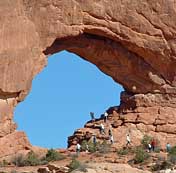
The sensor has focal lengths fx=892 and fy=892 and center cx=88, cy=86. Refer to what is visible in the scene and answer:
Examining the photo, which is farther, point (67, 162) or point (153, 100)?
point (153, 100)

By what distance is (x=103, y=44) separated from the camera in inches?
1505

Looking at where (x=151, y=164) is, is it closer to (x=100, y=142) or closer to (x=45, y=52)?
(x=100, y=142)

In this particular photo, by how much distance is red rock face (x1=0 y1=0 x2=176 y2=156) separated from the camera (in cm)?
3512

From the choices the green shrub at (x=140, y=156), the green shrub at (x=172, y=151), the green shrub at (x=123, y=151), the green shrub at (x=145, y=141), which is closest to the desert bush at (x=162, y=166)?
the green shrub at (x=140, y=156)

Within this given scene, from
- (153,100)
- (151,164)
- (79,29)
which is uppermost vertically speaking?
(79,29)

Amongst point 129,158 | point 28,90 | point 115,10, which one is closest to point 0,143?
point 28,90

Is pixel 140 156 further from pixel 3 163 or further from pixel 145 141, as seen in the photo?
pixel 3 163

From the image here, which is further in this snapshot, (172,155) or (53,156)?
(53,156)

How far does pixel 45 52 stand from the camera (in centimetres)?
3672

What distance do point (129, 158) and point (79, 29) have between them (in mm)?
6179

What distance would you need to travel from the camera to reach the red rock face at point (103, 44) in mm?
35125

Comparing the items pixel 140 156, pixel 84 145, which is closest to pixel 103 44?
pixel 84 145

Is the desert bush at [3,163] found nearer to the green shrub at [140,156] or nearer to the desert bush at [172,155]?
the green shrub at [140,156]

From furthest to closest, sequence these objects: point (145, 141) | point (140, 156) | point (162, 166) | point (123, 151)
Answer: point (145, 141) → point (123, 151) → point (140, 156) → point (162, 166)
